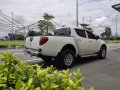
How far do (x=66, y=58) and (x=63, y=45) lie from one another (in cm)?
57

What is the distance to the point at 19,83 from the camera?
71.0 inches

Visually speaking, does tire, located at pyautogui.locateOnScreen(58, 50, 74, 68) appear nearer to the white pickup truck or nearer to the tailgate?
the white pickup truck

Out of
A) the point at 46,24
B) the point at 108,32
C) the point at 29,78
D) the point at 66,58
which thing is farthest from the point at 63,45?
the point at 108,32

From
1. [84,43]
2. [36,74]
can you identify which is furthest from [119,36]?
[36,74]

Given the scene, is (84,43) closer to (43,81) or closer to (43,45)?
(43,45)

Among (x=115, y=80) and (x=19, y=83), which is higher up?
(x=19, y=83)

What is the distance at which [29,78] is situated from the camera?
7.02ft

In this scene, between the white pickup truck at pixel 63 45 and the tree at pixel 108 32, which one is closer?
the white pickup truck at pixel 63 45

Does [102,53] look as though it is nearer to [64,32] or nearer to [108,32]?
[64,32]

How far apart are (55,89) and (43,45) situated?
251 inches

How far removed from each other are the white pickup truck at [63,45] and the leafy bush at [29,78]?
236 inches

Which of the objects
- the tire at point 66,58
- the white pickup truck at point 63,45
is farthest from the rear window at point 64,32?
the tire at point 66,58

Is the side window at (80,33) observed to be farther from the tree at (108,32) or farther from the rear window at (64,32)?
the tree at (108,32)

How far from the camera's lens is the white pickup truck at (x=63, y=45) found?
840 cm
